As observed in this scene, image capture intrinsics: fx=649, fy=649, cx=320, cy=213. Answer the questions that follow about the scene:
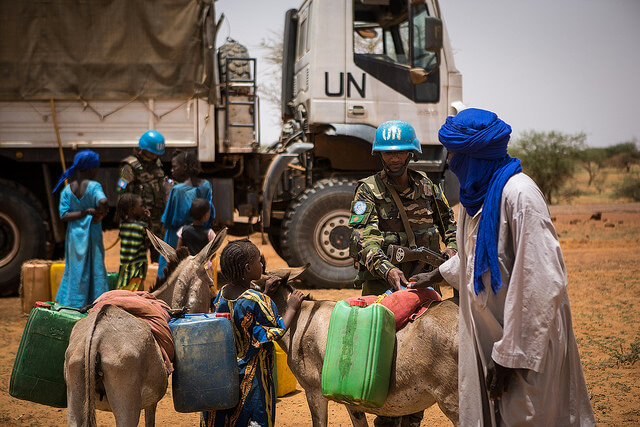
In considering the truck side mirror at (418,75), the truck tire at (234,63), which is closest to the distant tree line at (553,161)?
the truck tire at (234,63)

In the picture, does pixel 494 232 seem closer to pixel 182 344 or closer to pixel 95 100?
pixel 182 344

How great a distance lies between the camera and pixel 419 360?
3.03 m

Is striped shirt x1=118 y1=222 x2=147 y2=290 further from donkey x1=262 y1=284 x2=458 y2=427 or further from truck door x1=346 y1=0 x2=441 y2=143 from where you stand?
truck door x1=346 y1=0 x2=441 y2=143

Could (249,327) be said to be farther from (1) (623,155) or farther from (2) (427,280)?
(1) (623,155)

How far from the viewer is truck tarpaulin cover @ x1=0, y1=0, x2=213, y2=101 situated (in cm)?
857

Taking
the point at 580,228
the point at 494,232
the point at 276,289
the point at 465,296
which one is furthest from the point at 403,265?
the point at 580,228

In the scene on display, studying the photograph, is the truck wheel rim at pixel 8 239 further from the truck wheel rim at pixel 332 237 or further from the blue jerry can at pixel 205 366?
the blue jerry can at pixel 205 366

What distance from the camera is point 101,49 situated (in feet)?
28.5

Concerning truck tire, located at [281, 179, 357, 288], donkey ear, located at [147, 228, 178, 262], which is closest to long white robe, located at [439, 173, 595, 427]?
donkey ear, located at [147, 228, 178, 262]

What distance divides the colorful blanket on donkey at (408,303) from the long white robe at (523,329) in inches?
21.8

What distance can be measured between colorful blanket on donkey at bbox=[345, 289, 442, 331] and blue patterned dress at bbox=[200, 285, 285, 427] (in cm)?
56

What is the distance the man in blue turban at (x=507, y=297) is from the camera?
2334 mm

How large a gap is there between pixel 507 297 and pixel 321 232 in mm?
6618

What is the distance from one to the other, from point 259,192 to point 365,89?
7.33 ft
